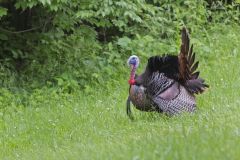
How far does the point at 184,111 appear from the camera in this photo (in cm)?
833

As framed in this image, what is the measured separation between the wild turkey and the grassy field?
0.19m

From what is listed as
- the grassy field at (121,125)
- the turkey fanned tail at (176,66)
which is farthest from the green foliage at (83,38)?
the turkey fanned tail at (176,66)

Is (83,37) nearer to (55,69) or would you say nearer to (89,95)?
(55,69)

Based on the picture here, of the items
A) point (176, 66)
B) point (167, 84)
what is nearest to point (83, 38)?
point (176, 66)

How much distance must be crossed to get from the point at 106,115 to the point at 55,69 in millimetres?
4421

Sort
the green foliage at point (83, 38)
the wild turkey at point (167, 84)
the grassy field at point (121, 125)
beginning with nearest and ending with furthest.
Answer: the grassy field at point (121, 125) < the wild turkey at point (167, 84) < the green foliage at point (83, 38)

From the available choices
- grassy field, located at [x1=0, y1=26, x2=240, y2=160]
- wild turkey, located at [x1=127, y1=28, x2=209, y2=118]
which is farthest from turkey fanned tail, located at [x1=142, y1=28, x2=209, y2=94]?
grassy field, located at [x1=0, y1=26, x2=240, y2=160]

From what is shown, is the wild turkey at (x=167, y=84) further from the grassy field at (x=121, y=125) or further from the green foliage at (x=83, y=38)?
the green foliage at (x=83, y=38)

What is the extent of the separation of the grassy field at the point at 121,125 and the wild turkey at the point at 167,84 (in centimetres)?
19

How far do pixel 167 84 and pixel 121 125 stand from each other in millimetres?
778

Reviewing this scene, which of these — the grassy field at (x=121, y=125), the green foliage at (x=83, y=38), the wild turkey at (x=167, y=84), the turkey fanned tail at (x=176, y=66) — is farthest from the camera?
the green foliage at (x=83, y=38)

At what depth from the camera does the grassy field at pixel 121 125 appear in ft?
18.7

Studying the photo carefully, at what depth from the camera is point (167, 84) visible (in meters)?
8.45

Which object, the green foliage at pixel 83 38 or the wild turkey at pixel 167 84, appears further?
the green foliage at pixel 83 38
